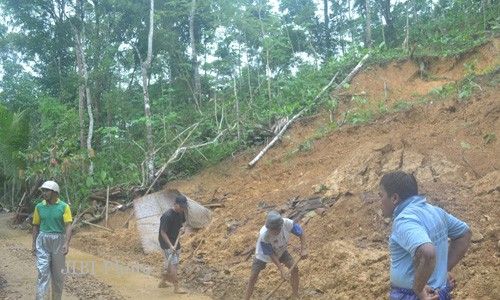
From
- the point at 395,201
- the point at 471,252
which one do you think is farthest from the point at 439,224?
the point at 471,252

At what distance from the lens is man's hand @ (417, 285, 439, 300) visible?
2.87 meters

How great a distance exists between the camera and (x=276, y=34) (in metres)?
21.8

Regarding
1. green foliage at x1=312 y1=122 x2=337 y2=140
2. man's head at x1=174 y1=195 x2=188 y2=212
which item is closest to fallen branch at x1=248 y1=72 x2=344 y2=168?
green foliage at x1=312 y1=122 x2=337 y2=140

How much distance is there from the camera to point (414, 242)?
2824 mm

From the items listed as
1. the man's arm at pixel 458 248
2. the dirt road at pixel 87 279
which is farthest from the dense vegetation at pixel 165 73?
the man's arm at pixel 458 248

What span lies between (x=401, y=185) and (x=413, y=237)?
14.3 inches

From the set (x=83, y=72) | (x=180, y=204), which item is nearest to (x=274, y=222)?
(x=180, y=204)

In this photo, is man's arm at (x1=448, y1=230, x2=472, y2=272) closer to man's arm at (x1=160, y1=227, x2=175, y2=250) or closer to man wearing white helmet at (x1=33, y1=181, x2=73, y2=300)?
man wearing white helmet at (x1=33, y1=181, x2=73, y2=300)

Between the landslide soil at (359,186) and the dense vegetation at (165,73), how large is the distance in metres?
1.14

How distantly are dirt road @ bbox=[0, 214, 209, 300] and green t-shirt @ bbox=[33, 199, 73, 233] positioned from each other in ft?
5.28

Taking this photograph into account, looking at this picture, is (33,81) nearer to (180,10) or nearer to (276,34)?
(180,10)

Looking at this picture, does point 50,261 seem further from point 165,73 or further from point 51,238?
point 165,73

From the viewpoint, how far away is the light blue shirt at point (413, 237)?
113 inches

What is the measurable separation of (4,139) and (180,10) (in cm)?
998
